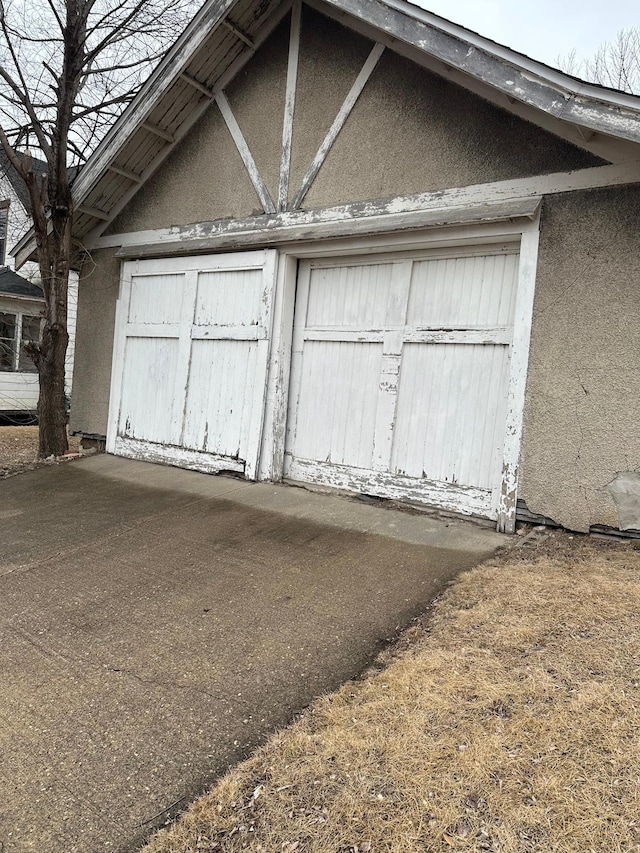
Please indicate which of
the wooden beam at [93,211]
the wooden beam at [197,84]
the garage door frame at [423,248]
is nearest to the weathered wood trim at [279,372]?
the garage door frame at [423,248]

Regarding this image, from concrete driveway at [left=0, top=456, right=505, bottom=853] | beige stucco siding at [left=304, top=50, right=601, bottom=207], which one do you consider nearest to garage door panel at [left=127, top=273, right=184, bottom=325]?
beige stucco siding at [left=304, top=50, right=601, bottom=207]

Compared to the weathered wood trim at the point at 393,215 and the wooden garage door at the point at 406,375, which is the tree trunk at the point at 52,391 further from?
the wooden garage door at the point at 406,375

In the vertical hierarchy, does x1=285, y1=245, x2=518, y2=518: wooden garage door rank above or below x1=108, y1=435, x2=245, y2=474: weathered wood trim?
above

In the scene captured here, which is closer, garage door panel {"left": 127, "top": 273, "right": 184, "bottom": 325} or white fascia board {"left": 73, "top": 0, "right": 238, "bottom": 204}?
white fascia board {"left": 73, "top": 0, "right": 238, "bottom": 204}

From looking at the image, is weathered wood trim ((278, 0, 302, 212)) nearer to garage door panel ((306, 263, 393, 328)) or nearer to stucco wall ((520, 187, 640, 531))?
garage door panel ((306, 263, 393, 328))

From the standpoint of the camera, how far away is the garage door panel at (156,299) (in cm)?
697

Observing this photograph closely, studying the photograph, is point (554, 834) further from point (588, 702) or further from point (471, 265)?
point (471, 265)

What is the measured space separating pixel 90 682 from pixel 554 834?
1947 millimetres

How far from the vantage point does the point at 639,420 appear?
13.7 ft

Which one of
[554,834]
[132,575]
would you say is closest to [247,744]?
[554,834]

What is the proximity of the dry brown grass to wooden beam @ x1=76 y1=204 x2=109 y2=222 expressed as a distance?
260 inches

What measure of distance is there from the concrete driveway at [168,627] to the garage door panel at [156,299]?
2.36 meters

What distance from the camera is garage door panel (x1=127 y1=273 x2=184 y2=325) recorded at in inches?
275

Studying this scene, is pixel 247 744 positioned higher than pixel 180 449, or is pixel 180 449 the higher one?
pixel 180 449
